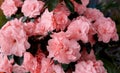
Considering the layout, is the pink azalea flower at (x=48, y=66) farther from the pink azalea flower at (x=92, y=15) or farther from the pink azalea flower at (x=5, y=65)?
the pink azalea flower at (x=92, y=15)

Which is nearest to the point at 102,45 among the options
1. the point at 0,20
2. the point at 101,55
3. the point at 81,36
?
the point at 101,55

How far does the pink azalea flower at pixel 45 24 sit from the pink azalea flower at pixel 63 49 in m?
0.06

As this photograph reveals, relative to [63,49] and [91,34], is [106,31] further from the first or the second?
[63,49]

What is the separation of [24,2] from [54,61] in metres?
0.30

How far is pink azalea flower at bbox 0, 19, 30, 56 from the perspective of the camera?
1.15m

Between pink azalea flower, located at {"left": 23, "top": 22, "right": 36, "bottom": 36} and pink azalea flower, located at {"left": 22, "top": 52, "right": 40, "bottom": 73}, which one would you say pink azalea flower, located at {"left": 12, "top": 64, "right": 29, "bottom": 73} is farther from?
pink azalea flower, located at {"left": 23, "top": 22, "right": 36, "bottom": 36}

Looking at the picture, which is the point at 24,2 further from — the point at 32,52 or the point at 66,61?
the point at 66,61

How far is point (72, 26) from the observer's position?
3.97ft

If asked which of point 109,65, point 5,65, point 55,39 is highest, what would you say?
point 55,39

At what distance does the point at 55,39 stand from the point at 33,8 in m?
0.20

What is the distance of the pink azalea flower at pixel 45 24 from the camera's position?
1.21 metres

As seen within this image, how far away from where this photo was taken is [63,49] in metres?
1.13

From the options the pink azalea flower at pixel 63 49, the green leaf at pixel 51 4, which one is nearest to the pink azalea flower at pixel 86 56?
the pink azalea flower at pixel 63 49

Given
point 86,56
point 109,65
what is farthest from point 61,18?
point 109,65
